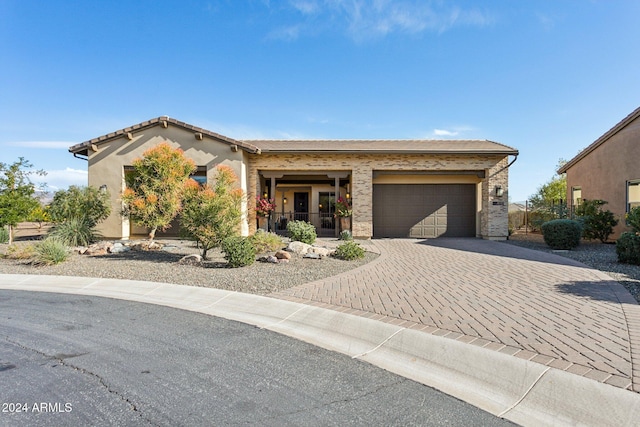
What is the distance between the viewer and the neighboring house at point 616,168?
1486cm

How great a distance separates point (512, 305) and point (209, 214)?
7480 millimetres

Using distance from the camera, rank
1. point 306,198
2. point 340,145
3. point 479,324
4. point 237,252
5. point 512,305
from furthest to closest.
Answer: point 306,198, point 340,145, point 237,252, point 512,305, point 479,324

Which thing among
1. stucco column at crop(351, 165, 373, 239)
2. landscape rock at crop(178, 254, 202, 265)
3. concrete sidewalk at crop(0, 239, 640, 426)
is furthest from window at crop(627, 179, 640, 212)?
landscape rock at crop(178, 254, 202, 265)

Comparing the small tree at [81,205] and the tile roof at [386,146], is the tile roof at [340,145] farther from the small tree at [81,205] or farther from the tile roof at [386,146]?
the small tree at [81,205]

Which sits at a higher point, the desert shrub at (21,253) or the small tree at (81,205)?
the small tree at (81,205)

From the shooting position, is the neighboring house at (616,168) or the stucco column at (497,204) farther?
the stucco column at (497,204)

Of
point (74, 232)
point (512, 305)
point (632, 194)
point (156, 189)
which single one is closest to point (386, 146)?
point (632, 194)

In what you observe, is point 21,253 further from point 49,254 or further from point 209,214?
point 209,214

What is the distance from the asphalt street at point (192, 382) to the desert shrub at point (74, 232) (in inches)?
346

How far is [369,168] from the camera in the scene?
16656 mm

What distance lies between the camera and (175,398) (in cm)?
317

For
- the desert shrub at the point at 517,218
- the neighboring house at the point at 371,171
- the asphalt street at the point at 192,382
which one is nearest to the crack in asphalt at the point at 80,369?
the asphalt street at the point at 192,382

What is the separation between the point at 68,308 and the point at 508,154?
55.3ft

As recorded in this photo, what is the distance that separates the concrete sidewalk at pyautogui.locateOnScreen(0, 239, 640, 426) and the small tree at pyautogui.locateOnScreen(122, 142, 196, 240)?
11.8ft
